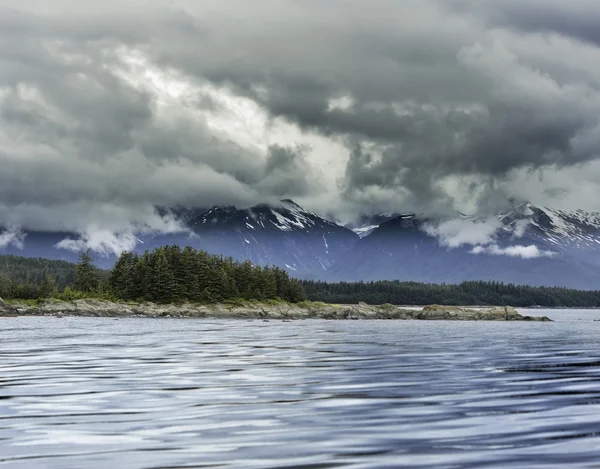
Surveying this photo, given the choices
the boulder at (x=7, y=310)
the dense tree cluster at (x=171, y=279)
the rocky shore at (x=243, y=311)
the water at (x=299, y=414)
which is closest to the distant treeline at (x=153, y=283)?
the dense tree cluster at (x=171, y=279)

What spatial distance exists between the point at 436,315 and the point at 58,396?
160 m

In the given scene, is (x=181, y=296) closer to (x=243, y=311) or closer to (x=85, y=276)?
(x=243, y=311)

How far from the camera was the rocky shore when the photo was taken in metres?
153

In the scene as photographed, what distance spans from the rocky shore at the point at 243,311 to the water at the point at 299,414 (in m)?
121

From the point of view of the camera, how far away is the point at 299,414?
1934 centimetres

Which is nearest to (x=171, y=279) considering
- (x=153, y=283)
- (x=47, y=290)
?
(x=153, y=283)

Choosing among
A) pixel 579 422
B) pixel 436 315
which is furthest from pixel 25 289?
pixel 579 422

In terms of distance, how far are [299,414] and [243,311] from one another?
A: 150 meters

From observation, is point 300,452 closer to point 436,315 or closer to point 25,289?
point 436,315

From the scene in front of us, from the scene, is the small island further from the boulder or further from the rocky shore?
the boulder

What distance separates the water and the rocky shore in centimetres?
12065

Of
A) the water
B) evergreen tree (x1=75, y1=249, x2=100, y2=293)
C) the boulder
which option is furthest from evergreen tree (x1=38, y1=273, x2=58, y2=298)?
the water

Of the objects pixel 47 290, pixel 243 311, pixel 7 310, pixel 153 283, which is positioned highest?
pixel 153 283

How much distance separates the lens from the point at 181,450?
14797 mm
